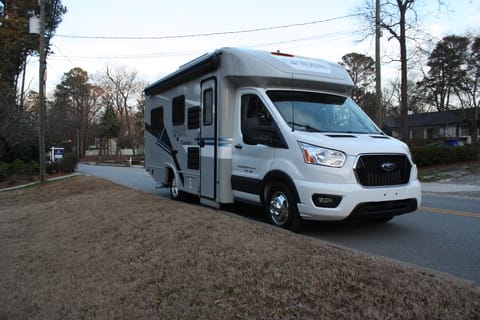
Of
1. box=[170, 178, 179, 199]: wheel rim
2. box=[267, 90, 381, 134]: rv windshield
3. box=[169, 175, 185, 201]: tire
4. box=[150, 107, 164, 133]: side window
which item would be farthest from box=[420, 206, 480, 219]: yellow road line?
box=[150, 107, 164, 133]: side window

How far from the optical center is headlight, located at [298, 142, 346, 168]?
216 inches

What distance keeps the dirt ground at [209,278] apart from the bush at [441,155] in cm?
1706

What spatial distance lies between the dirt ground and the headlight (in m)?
1.07

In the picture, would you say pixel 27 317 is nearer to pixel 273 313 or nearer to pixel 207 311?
pixel 207 311

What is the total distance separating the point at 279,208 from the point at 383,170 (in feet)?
5.26

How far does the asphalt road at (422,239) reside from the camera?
4.72 metres

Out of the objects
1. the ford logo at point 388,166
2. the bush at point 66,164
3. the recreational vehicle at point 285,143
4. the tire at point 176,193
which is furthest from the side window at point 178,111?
the bush at point 66,164

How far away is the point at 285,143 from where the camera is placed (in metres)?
6.01

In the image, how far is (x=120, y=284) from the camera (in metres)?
4.55

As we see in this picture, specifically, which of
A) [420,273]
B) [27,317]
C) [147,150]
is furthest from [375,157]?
[147,150]

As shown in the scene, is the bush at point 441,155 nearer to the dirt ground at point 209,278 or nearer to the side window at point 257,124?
the side window at point 257,124

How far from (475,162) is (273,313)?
22.9 m

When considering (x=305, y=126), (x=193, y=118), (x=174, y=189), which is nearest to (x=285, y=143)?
(x=305, y=126)

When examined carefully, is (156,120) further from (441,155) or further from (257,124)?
(441,155)
